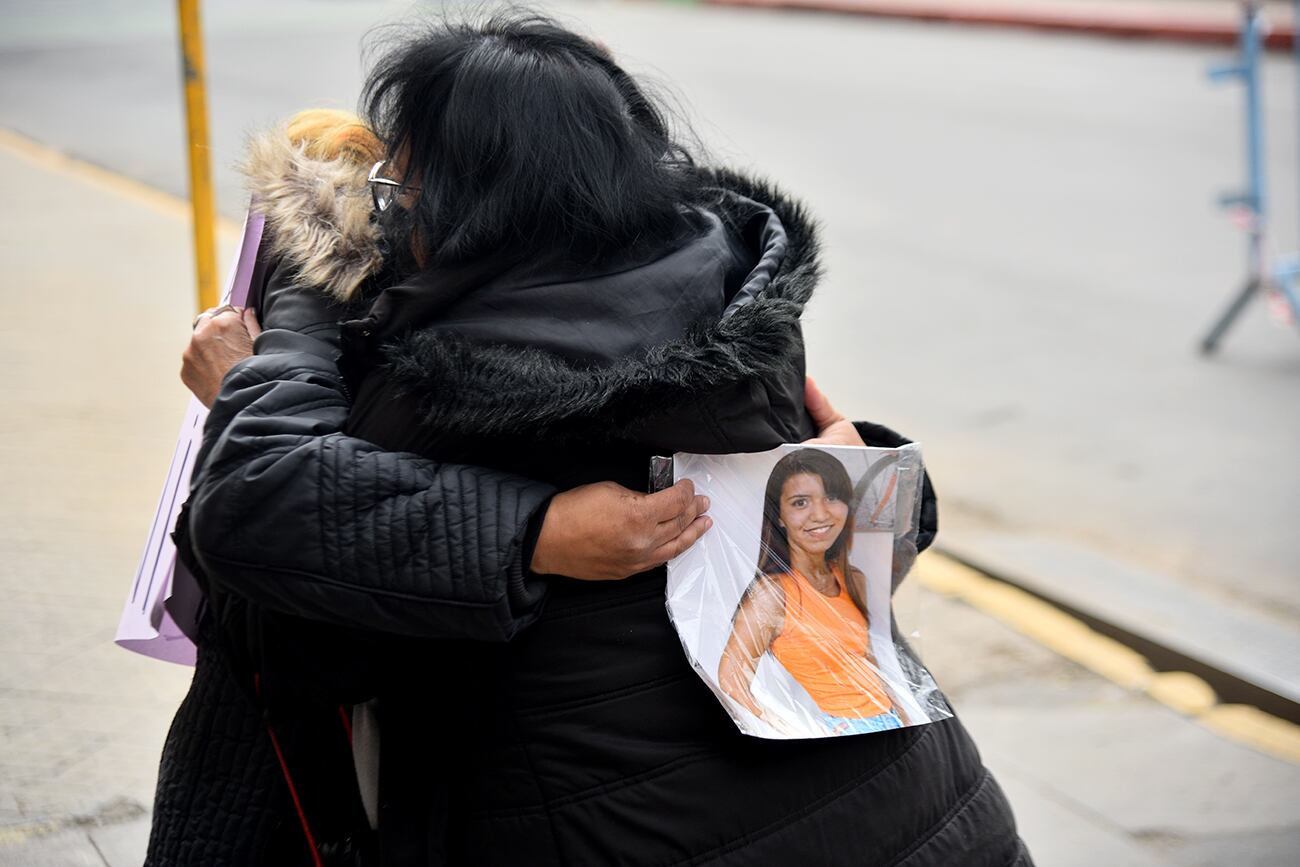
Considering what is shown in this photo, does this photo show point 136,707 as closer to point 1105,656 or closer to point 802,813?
point 802,813

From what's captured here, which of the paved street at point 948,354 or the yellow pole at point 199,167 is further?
the paved street at point 948,354

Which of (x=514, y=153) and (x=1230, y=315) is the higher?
(x=514, y=153)

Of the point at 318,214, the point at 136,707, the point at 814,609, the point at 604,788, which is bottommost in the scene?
the point at 136,707

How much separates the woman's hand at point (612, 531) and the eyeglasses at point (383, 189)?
1.34 ft

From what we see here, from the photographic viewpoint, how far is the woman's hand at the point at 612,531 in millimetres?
1615

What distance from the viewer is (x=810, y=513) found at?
1.79 m

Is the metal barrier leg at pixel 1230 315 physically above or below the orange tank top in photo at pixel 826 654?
below

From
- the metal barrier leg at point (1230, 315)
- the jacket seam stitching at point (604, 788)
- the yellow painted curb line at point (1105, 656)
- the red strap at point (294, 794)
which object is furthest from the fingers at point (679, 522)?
the metal barrier leg at point (1230, 315)

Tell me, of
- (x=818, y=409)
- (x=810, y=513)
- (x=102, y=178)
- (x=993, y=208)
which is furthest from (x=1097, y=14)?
(x=810, y=513)

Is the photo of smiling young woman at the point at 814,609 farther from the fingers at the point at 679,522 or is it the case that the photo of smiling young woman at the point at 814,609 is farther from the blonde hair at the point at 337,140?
the blonde hair at the point at 337,140

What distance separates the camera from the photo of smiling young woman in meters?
1.74

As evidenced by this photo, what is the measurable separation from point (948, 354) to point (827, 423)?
16.4 feet

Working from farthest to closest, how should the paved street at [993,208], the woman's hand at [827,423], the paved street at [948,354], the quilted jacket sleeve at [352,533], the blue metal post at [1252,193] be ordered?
the blue metal post at [1252,193], the paved street at [993,208], the paved street at [948,354], the woman's hand at [827,423], the quilted jacket sleeve at [352,533]

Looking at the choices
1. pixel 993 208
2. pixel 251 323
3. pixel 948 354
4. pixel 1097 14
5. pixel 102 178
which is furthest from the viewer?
pixel 1097 14
